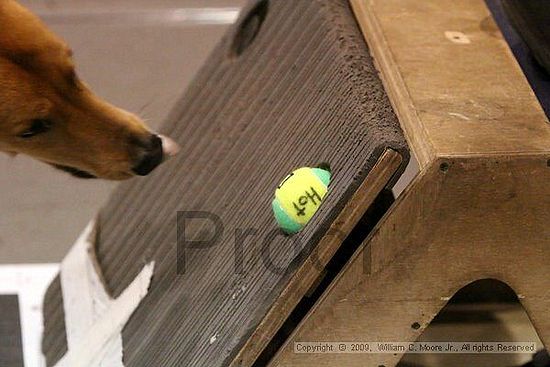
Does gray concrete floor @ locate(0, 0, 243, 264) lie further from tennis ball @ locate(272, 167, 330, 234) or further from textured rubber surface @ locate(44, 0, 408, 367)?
tennis ball @ locate(272, 167, 330, 234)

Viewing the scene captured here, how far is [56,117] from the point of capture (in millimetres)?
1030

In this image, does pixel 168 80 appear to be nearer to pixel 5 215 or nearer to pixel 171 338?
pixel 5 215

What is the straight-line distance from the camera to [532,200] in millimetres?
889

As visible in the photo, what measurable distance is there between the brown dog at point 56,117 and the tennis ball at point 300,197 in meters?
0.26

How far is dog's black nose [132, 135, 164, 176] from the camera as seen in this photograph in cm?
115

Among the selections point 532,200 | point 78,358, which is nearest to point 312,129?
point 532,200

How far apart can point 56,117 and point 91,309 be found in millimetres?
416

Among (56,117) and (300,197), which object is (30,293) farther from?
(300,197)

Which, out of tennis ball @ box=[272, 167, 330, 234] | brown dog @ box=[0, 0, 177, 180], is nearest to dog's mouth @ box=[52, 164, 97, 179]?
brown dog @ box=[0, 0, 177, 180]

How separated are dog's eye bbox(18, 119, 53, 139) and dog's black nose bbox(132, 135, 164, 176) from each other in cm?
16

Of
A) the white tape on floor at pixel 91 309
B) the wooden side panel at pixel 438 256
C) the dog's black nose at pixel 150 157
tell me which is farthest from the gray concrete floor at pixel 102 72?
the wooden side panel at pixel 438 256

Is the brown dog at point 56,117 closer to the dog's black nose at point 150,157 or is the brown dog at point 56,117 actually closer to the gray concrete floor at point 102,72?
the dog's black nose at point 150,157

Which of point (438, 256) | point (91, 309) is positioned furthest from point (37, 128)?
point (438, 256)

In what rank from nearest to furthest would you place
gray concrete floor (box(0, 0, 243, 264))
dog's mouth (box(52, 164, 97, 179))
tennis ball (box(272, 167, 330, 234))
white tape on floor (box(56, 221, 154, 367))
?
tennis ball (box(272, 167, 330, 234))
dog's mouth (box(52, 164, 97, 179))
white tape on floor (box(56, 221, 154, 367))
gray concrete floor (box(0, 0, 243, 264))
